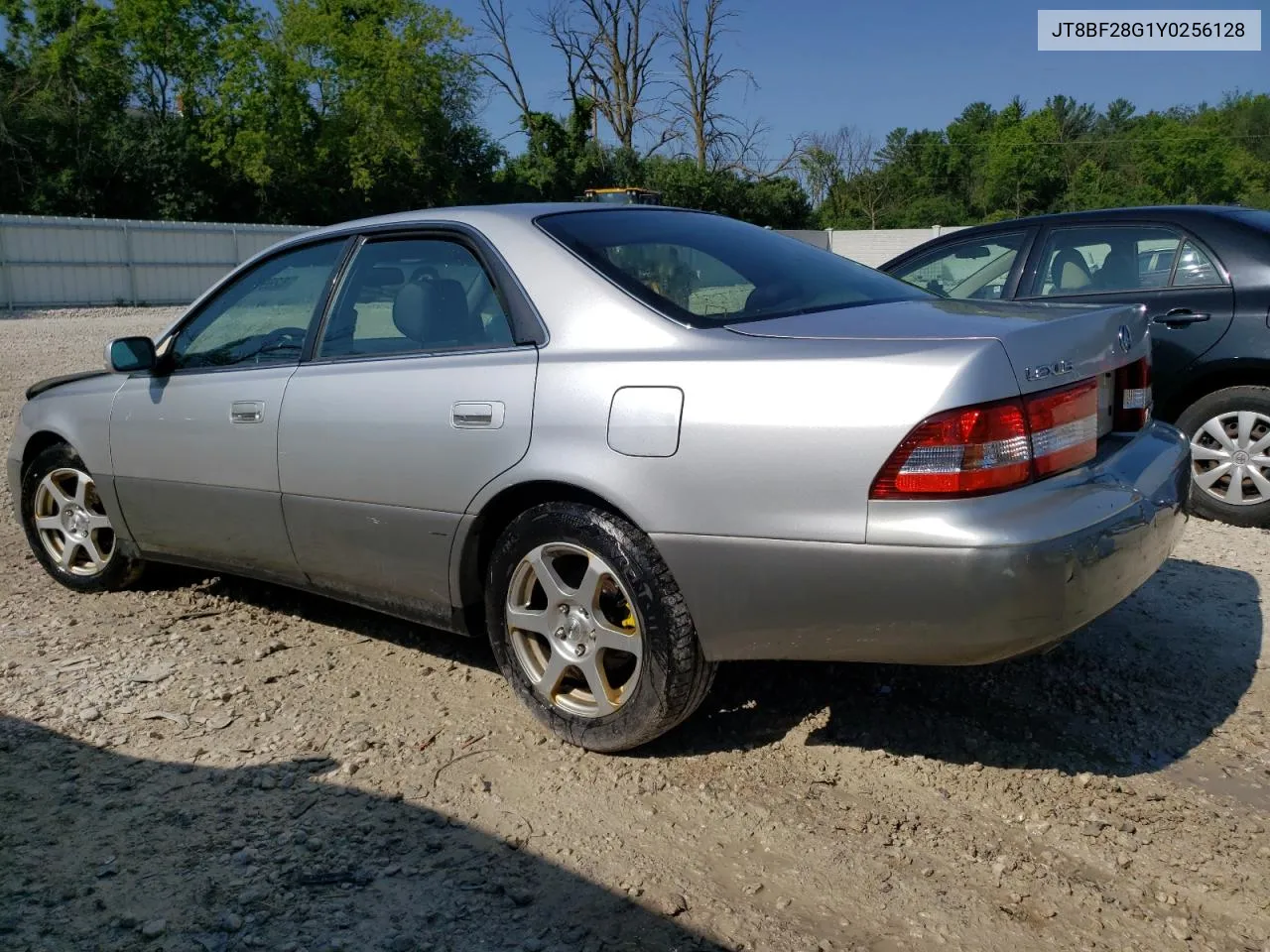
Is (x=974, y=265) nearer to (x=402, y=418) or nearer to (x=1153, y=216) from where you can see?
(x=1153, y=216)

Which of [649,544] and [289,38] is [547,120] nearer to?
[289,38]

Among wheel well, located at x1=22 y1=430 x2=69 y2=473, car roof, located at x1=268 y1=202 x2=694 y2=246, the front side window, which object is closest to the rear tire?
car roof, located at x1=268 y1=202 x2=694 y2=246

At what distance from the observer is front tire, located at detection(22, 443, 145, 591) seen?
4938mm

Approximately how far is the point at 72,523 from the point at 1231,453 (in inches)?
219

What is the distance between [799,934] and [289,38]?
150 feet

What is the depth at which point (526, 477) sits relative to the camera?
3.23 metres

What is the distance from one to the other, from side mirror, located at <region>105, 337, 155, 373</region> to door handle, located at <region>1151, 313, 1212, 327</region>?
4.80 meters

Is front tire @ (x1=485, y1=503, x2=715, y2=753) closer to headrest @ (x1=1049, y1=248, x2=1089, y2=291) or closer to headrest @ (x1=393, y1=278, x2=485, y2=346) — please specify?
headrest @ (x1=393, y1=278, x2=485, y2=346)

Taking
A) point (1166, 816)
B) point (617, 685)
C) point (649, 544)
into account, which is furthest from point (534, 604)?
point (1166, 816)

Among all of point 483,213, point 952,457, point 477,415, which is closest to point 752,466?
point 952,457

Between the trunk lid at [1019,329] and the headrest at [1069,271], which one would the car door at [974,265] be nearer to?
the headrest at [1069,271]

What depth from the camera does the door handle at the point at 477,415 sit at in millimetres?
3324

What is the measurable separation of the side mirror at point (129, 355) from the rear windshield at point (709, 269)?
6.11 feet

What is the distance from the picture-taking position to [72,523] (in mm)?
5035
